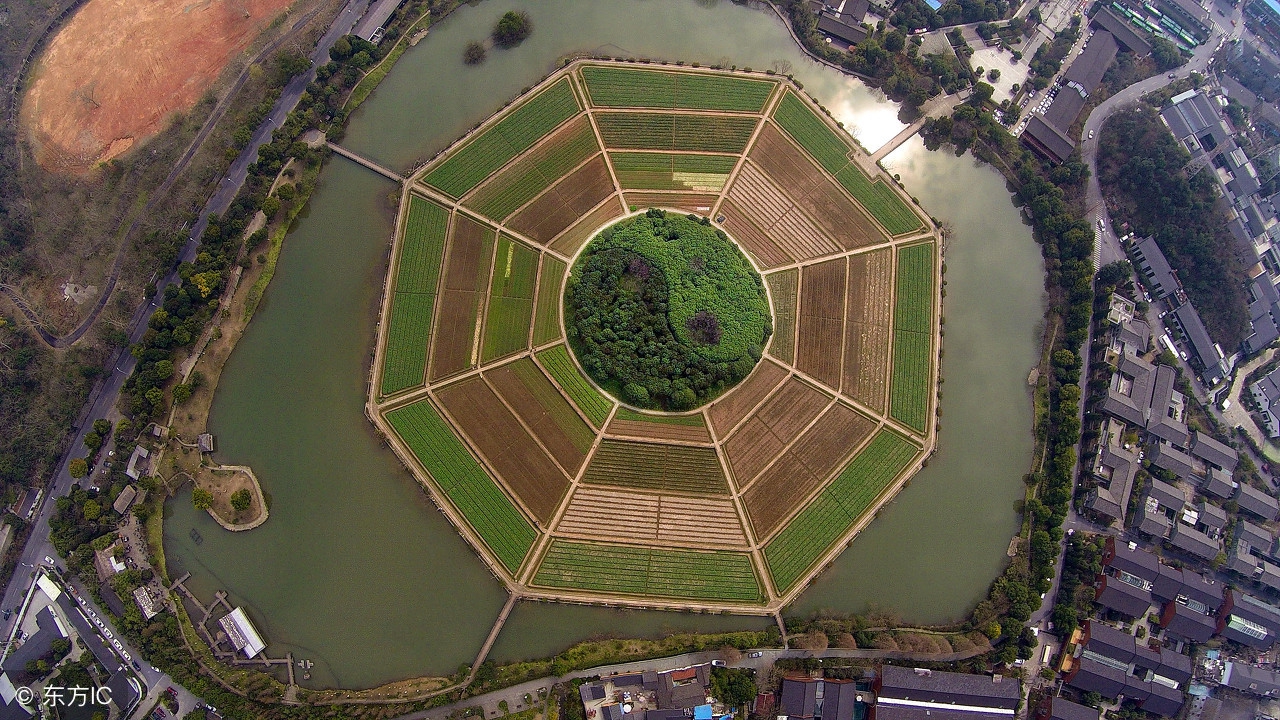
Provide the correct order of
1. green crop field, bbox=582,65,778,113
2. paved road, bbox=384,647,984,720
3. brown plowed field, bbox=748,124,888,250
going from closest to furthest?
paved road, bbox=384,647,984,720 → brown plowed field, bbox=748,124,888,250 → green crop field, bbox=582,65,778,113

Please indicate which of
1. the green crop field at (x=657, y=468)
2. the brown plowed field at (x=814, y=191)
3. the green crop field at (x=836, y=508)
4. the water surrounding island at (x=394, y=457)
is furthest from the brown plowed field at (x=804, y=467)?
the brown plowed field at (x=814, y=191)

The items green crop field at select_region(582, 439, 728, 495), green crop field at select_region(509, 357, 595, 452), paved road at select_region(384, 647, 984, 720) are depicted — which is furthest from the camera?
green crop field at select_region(509, 357, 595, 452)

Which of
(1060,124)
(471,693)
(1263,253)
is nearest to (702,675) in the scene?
(471,693)

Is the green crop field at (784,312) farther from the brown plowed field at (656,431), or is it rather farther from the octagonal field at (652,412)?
the brown plowed field at (656,431)

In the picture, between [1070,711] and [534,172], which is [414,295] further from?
[1070,711]

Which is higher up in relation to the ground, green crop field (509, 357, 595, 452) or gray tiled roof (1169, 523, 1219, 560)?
green crop field (509, 357, 595, 452)

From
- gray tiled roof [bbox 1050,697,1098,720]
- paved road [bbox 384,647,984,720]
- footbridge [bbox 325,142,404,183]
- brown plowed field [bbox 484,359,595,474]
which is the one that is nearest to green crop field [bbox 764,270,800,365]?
brown plowed field [bbox 484,359,595,474]

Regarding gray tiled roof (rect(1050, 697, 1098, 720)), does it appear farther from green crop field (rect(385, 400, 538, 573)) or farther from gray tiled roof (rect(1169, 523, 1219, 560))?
green crop field (rect(385, 400, 538, 573))

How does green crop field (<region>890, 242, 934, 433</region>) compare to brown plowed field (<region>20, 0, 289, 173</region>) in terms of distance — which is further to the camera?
brown plowed field (<region>20, 0, 289, 173</region>)
